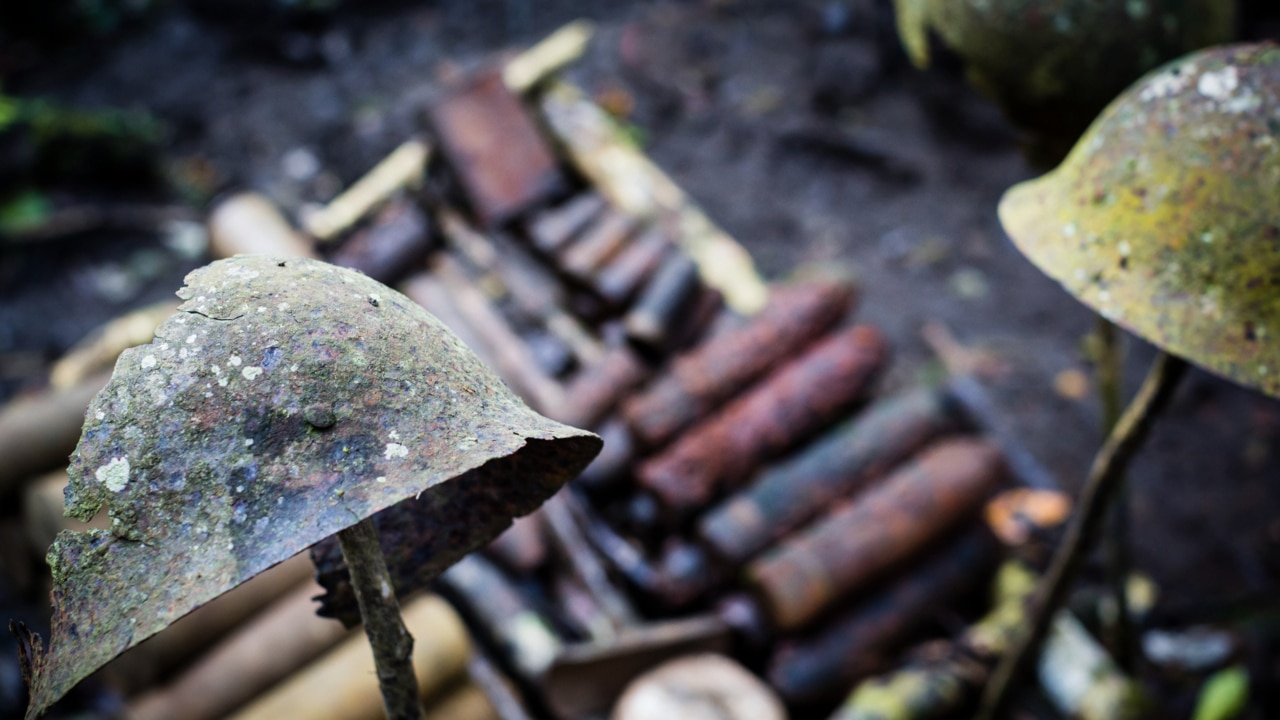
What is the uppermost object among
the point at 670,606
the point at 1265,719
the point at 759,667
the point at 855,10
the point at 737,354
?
the point at 855,10

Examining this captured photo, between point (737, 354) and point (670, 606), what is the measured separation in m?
1.07

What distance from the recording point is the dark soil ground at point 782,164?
441cm

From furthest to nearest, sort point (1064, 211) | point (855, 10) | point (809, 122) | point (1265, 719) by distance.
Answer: point (855, 10)
point (809, 122)
point (1265, 719)
point (1064, 211)

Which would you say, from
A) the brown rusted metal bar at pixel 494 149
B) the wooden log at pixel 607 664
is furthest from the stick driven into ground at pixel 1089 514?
the brown rusted metal bar at pixel 494 149

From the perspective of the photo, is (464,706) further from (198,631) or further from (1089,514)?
(1089,514)

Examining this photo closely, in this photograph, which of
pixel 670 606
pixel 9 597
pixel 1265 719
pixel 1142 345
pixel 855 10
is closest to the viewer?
pixel 1265 719

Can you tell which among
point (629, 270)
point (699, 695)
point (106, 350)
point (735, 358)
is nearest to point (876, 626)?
point (699, 695)

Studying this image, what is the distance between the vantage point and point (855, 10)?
6.80 meters

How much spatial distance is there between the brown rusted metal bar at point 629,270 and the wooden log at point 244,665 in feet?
5.98

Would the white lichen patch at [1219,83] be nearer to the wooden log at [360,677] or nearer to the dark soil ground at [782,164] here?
the wooden log at [360,677]

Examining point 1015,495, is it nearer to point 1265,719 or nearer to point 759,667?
point 1265,719

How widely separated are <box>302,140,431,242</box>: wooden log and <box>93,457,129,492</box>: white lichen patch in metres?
3.77

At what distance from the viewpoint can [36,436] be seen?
3348 millimetres

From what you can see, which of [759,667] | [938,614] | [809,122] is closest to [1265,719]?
[938,614]
